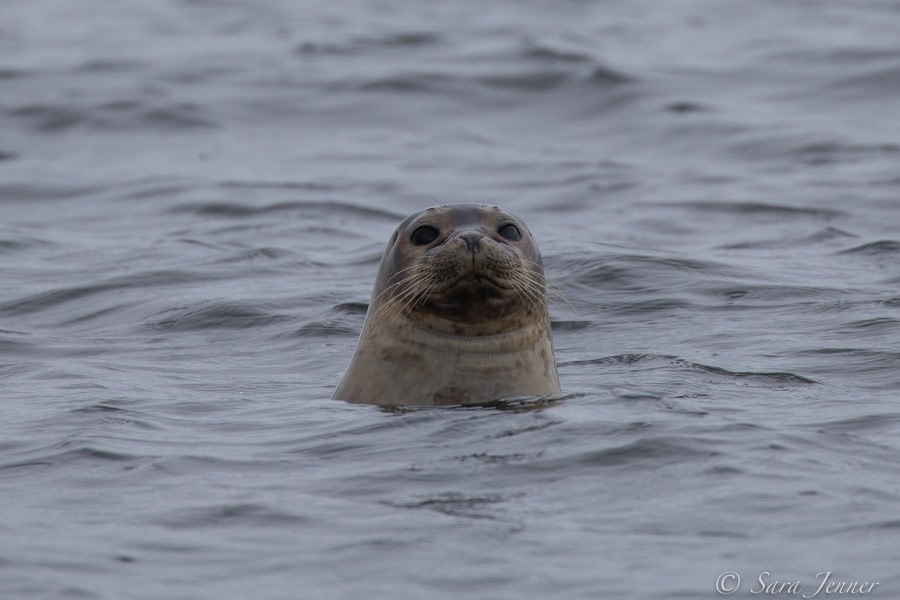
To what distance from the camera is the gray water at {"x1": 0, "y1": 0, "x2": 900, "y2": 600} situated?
5.41 metres

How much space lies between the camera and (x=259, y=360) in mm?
9148

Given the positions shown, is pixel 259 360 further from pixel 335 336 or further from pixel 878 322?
pixel 878 322

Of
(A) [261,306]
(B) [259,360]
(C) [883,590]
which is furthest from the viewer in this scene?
(A) [261,306]

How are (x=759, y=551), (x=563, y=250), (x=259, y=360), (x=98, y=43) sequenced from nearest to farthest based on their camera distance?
(x=759, y=551) → (x=259, y=360) → (x=563, y=250) → (x=98, y=43)

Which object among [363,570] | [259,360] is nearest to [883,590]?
[363,570]

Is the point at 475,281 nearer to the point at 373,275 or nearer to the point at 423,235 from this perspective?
the point at 423,235

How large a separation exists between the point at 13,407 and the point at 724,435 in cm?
321

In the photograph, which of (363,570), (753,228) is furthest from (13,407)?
(753,228)

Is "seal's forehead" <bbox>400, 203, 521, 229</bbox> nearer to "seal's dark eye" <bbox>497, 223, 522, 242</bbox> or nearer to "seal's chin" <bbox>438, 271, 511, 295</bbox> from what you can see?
"seal's dark eye" <bbox>497, 223, 522, 242</bbox>

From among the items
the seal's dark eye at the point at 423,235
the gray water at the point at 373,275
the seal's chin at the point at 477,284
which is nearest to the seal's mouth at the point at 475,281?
the seal's chin at the point at 477,284

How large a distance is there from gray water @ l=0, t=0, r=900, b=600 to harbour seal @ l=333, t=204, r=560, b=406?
224mm

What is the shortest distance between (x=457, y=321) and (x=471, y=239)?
0.39 m

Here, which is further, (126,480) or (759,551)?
(126,480)

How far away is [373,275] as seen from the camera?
11594 mm
